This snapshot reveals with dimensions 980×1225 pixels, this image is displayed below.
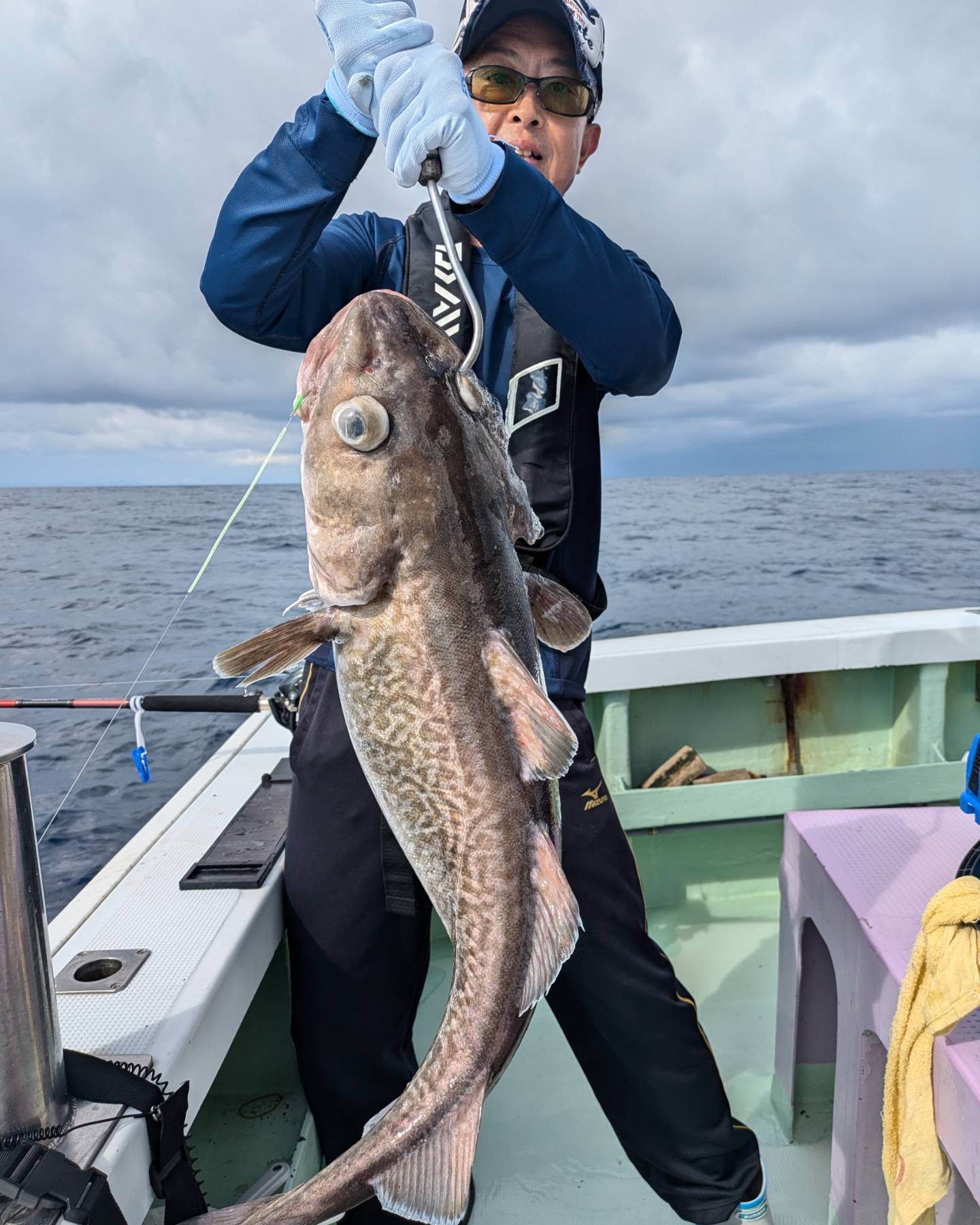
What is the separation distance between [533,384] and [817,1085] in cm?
268

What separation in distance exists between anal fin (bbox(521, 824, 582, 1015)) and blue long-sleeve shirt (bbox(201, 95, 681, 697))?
3.78ft

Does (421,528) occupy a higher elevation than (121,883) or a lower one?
higher

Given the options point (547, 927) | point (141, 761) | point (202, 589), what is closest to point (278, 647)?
point (547, 927)

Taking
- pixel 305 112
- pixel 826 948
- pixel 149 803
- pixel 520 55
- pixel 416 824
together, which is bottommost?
pixel 149 803

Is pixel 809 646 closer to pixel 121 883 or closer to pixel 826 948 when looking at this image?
pixel 826 948

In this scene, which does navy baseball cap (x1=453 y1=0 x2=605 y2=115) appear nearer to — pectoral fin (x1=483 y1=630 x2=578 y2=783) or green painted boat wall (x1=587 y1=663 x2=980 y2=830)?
pectoral fin (x1=483 y1=630 x2=578 y2=783)

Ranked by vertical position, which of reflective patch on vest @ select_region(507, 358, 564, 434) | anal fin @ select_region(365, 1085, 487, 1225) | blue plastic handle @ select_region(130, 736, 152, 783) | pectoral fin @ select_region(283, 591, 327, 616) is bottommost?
blue plastic handle @ select_region(130, 736, 152, 783)

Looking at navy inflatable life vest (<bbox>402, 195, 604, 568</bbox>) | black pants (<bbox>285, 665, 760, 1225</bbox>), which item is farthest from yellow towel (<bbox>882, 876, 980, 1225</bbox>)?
navy inflatable life vest (<bbox>402, 195, 604, 568</bbox>)

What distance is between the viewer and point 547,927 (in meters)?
1.56

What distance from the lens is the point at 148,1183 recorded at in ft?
5.59

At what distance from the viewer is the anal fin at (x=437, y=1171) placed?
1.52 meters

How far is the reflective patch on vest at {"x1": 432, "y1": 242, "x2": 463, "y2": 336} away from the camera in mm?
2357

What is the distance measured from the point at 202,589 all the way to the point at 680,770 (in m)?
17.7

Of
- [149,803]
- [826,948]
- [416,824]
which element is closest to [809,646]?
[826,948]
